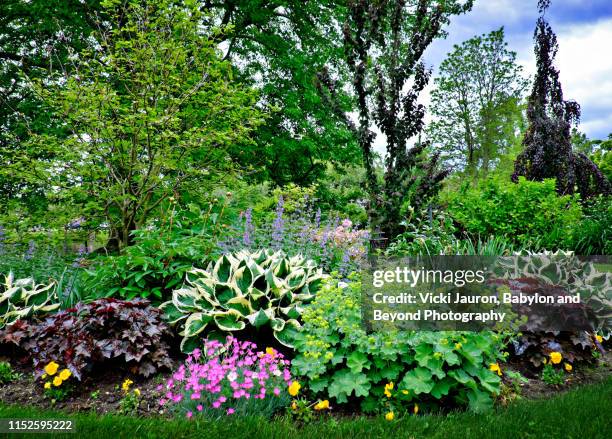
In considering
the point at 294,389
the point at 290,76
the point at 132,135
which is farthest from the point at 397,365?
the point at 290,76

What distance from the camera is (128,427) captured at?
2377 mm

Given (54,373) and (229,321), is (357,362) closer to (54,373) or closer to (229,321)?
(229,321)

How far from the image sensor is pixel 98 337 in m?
3.24

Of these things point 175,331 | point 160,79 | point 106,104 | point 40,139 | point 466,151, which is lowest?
point 175,331

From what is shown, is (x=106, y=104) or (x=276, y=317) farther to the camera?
(x=106, y=104)

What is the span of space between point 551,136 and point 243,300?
344 inches

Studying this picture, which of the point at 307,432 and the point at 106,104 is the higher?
the point at 106,104

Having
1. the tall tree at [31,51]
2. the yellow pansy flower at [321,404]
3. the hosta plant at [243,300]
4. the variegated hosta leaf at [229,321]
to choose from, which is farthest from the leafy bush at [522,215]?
the tall tree at [31,51]

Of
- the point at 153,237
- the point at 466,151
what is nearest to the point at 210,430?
the point at 153,237

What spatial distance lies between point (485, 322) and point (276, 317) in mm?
1490

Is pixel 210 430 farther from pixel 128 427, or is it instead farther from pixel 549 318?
pixel 549 318

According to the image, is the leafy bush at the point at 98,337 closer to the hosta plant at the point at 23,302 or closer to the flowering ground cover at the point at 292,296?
the flowering ground cover at the point at 292,296

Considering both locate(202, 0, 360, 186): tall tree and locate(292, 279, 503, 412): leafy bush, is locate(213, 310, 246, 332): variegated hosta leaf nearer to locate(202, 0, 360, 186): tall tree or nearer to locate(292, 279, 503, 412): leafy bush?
locate(292, 279, 503, 412): leafy bush

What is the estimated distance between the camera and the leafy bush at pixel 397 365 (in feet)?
8.93
